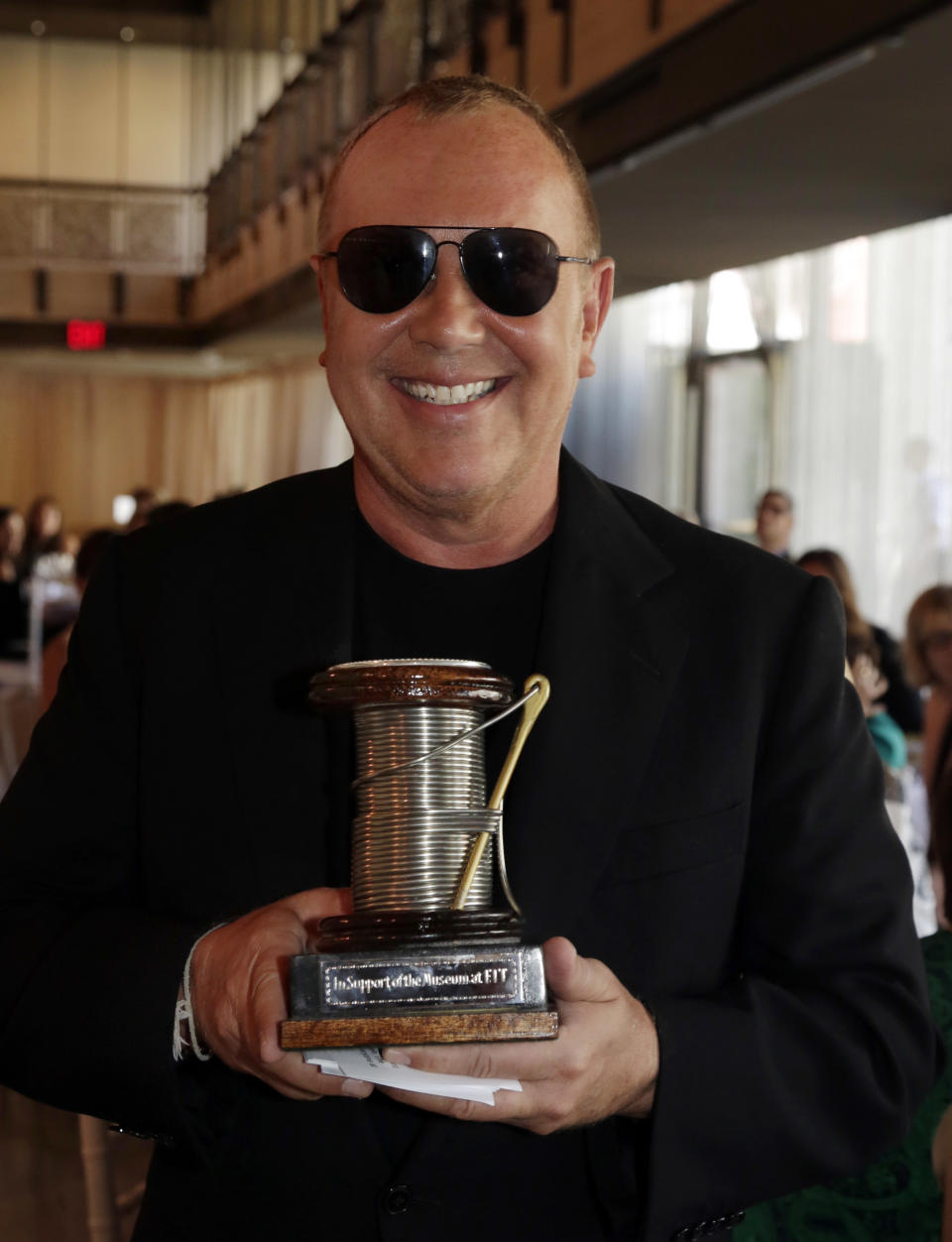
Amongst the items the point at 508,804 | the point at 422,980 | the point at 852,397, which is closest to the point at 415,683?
the point at 422,980

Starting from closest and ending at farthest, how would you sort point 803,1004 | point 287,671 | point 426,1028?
point 426,1028 < point 803,1004 < point 287,671

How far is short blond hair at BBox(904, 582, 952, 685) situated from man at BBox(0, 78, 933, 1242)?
433 centimetres

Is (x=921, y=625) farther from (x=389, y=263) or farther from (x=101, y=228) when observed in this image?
(x=101, y=228)

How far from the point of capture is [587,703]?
1.63 metres

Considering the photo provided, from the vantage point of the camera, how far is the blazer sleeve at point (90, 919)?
1.50 meters

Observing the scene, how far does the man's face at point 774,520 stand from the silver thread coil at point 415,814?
8.29m

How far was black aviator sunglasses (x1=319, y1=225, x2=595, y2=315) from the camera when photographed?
1.55m

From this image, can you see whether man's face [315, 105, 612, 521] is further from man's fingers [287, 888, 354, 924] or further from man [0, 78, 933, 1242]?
man's fingers [287, 888, 354, 924]

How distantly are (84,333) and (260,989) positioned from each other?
20461 mm

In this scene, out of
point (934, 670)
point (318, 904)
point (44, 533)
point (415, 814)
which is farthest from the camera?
point (44, 533)

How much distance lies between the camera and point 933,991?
7.09 ft

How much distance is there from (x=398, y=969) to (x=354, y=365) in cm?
69

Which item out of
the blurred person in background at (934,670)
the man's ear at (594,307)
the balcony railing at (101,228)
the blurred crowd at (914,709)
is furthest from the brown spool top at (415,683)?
the balcony railing at (101,228)

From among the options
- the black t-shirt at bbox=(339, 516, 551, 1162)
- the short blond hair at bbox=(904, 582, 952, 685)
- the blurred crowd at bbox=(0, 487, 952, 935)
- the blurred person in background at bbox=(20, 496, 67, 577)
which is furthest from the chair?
the blurred person in background at bbox=(20, 496, 67, 577)
